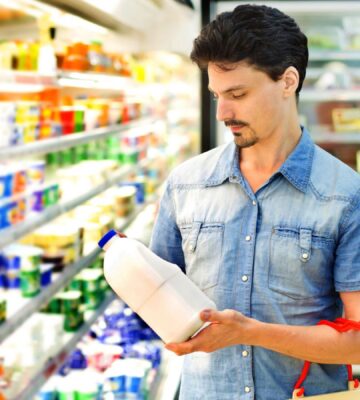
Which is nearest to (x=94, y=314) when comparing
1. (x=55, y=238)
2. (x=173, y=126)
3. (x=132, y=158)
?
(x=55, y=238)

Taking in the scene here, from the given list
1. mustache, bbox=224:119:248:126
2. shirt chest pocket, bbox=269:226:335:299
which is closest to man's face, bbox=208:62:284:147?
mustache, bbox=224:119:248:126

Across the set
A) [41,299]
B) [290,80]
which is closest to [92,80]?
[41,299]

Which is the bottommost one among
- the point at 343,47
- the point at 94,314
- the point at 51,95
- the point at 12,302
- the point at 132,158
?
the point at 94,314

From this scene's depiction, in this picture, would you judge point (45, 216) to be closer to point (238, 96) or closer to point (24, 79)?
point (24, 79)

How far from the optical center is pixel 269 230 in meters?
1.61

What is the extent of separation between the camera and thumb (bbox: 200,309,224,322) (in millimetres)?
1391

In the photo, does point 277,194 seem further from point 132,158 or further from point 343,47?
point 132,158

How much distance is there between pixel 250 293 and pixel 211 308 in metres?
0.15

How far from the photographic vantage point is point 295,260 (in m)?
1.57

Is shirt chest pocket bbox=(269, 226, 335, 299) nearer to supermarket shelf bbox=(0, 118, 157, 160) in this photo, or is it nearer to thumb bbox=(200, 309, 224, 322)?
thumb bbox=(200, 309, 224, 322)

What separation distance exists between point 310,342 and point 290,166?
0.38 meters

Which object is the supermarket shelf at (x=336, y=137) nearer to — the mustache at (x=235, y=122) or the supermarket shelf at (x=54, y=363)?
the supermarket shelf at (x=54, y=363)

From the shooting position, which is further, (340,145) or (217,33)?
(340,145)

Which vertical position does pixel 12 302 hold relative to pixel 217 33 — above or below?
below
